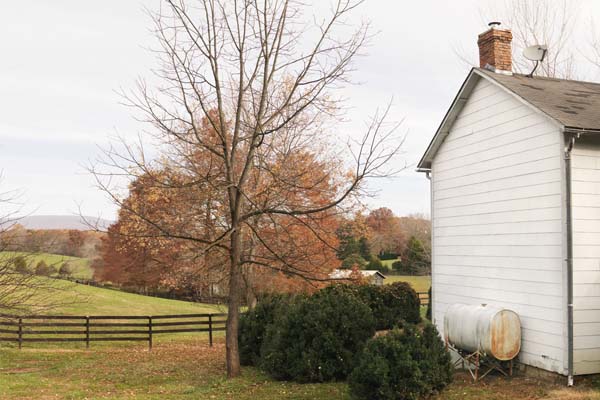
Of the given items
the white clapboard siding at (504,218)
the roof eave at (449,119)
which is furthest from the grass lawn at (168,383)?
the roof eave at (449,119)

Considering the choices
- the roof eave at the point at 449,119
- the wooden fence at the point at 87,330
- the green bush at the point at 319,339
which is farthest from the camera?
the wooden fence at the point at 87,330

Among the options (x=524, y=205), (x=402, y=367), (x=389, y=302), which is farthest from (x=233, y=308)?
(x=389, y=302)

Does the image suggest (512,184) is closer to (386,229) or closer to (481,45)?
(481,45)

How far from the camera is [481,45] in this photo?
13.9 metres

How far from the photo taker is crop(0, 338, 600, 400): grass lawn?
9.96 m

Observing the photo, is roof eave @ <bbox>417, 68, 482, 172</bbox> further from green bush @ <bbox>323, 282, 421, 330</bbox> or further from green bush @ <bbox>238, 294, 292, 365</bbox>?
green bush @ <bbox>323, 282, 421, 330</bbox>

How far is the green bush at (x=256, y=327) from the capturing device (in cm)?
1528

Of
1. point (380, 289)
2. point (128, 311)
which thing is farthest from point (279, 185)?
point (128, 311)

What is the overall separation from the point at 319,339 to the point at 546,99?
24.5 ft

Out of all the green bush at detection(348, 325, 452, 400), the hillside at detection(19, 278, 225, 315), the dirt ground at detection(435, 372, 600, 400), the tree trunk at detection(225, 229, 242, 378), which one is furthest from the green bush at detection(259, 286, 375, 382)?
the hillside at detection(19, 278, 225, 315)

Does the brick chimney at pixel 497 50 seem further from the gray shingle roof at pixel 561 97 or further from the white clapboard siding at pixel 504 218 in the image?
the white clapboard siding at pixel 504 218

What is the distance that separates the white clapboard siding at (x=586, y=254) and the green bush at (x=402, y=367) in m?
2.57

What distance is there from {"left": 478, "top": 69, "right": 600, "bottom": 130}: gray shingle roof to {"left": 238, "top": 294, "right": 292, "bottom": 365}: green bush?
8518 millimetres

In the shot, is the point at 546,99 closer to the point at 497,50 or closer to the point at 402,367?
the point at 497,50
